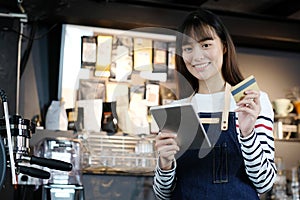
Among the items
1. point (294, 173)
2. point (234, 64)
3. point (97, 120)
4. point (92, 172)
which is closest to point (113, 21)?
point (97, 120)

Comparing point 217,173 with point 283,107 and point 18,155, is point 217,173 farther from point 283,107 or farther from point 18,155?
point 283,107

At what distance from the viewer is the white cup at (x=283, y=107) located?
3545 millimetres

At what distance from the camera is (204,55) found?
1.66 m

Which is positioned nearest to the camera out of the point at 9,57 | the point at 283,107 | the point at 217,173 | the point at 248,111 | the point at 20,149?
the point at 248,111

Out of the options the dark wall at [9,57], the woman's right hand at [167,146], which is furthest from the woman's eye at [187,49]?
the dark wall at [9,57]

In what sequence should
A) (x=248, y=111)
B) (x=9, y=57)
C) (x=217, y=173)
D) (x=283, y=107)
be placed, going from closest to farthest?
(x=248, y=111) → (x=217, y=173) → (x=9, y=57) → (x=283, y=107)

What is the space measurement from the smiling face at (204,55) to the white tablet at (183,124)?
7.3 inches

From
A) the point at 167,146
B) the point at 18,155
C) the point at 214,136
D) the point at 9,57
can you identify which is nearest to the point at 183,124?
the point at 167,146

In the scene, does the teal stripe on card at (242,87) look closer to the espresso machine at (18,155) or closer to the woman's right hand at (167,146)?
the woman's right hand at (167,146)

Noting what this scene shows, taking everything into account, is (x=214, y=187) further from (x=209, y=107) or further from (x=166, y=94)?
(x=166, y=94)

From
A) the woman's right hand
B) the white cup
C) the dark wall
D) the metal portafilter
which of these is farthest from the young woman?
the white cup

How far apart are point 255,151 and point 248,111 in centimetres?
10

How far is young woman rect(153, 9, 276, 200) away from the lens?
5.23 ft

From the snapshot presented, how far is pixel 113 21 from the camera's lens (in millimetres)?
3234
